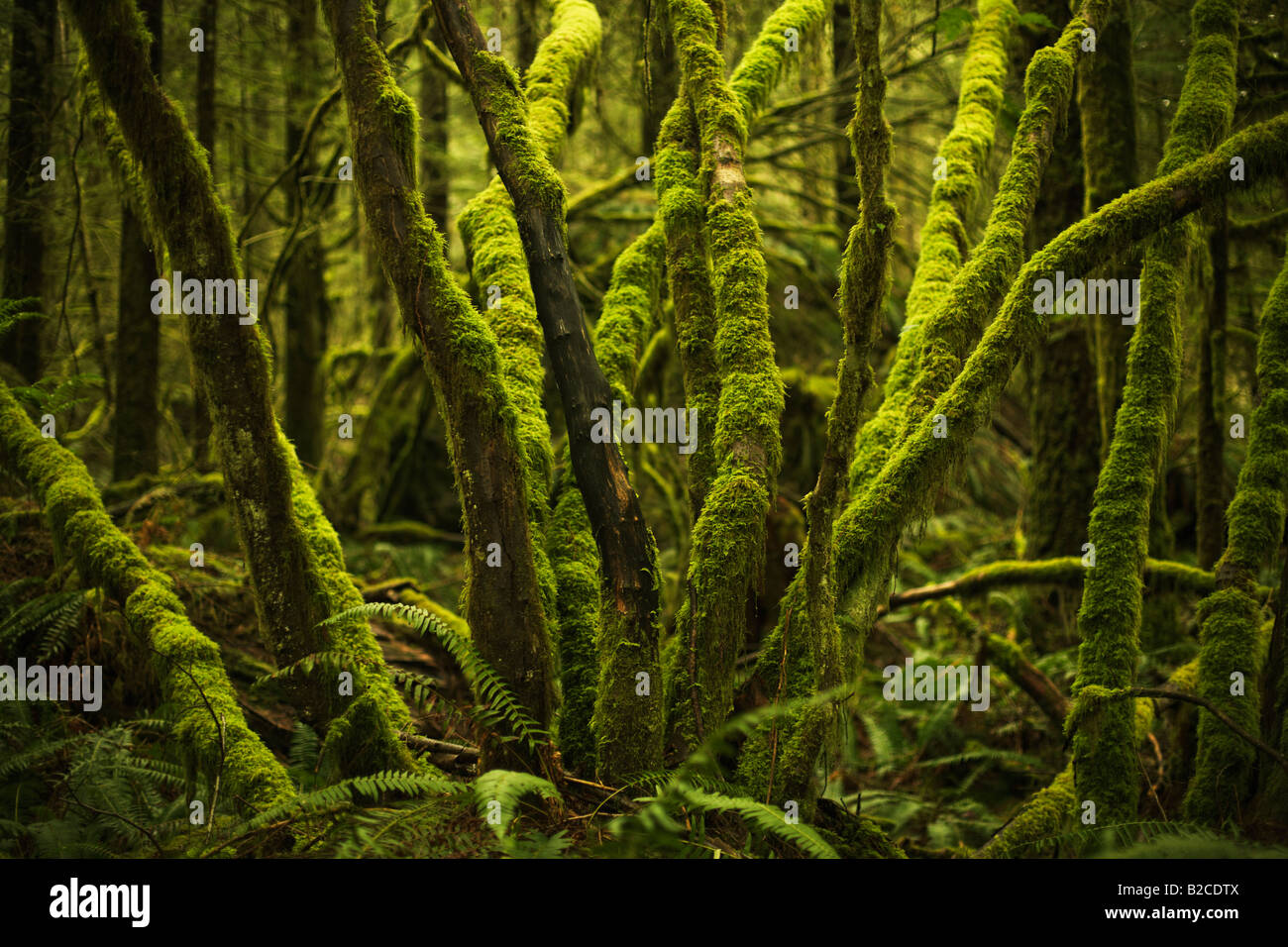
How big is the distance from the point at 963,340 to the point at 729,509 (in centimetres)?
150

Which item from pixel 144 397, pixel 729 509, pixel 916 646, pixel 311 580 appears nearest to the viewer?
pixel 729 509

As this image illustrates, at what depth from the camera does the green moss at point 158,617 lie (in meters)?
A: 3.45

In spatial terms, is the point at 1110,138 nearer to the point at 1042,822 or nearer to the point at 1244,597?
the point at 1244,597

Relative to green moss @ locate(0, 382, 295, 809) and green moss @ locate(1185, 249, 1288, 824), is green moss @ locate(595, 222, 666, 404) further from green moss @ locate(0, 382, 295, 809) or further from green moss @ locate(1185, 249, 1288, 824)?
green moss @ locate(1185, 249, 1288, 824)

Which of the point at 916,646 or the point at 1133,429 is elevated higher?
the point at 1133,429

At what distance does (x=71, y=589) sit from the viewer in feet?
15.5

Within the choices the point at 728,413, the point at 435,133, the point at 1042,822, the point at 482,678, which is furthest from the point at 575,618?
the point at 435,133

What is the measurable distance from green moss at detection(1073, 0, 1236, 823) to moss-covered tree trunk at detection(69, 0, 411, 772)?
296 cm

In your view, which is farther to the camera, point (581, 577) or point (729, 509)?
point (581, 577)

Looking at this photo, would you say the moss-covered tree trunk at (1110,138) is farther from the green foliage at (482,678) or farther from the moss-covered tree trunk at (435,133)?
the moss-covered tree trunk at (435,133)

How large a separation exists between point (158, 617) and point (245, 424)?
1.02 meters

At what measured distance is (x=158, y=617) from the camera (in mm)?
3824

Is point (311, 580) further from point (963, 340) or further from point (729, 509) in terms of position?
point (963, 340)
